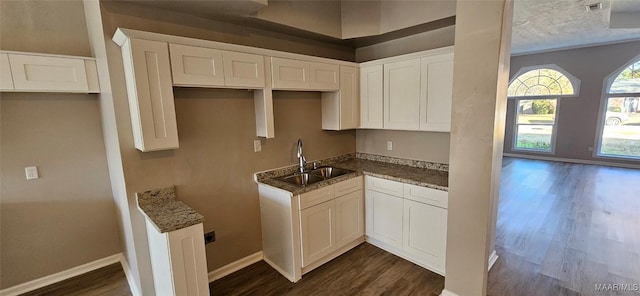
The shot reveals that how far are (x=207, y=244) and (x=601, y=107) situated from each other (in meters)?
9.10

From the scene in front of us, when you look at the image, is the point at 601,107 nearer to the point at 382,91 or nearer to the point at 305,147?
the point at 382,91

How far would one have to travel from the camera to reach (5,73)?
2104 millimetres

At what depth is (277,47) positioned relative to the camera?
286 cm

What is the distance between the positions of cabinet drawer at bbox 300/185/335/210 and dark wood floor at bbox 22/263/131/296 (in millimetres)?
1810

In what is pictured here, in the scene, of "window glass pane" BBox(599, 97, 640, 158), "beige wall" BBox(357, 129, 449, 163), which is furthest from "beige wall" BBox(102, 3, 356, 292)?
"window glass pane" BBox(599, 97, 640, 158)

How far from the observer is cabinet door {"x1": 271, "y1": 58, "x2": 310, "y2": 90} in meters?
2.48

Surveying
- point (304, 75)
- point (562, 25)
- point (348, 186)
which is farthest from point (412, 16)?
point (562, 25)

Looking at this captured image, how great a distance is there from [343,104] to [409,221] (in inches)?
57.6

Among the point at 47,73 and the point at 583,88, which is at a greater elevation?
the point at 583,88

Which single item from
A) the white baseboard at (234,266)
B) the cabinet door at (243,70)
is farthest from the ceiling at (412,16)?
the white baseboard at (234,266)

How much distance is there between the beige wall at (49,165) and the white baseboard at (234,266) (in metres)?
1.33

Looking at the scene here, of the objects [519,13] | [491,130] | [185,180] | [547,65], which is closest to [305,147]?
[185,180]

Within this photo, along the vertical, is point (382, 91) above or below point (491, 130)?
above

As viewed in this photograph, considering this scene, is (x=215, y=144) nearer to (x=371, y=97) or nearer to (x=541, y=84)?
(x=371, y=97)
